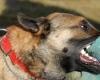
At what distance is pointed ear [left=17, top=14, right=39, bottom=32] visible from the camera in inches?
332

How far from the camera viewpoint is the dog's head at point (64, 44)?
8.60 meters

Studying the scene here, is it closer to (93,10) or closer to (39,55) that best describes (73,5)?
(93,10)

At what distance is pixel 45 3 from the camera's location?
15.2 m

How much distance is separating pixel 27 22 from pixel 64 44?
2.03ft

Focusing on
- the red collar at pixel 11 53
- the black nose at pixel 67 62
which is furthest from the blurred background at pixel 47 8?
the red collar at pixel 11 53

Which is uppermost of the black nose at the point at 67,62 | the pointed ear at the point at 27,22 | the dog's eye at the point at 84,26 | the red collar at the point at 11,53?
the pointed ear at the point at 27,22

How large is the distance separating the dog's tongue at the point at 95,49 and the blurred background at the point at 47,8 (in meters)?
4.49

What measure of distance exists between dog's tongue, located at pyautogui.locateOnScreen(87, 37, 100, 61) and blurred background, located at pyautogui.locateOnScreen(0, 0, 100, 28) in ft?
14.7

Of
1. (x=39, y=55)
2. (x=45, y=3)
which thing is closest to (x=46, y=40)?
(x=39, y=55)

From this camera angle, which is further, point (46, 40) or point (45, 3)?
point (45, 3)

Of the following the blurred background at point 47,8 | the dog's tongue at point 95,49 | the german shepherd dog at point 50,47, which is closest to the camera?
the german shepherd dog at point 50,47

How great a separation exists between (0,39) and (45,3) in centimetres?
658

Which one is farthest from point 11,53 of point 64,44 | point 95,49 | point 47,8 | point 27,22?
point 47,8

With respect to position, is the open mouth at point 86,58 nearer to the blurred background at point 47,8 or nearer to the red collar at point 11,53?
the red collar at point 11,53
